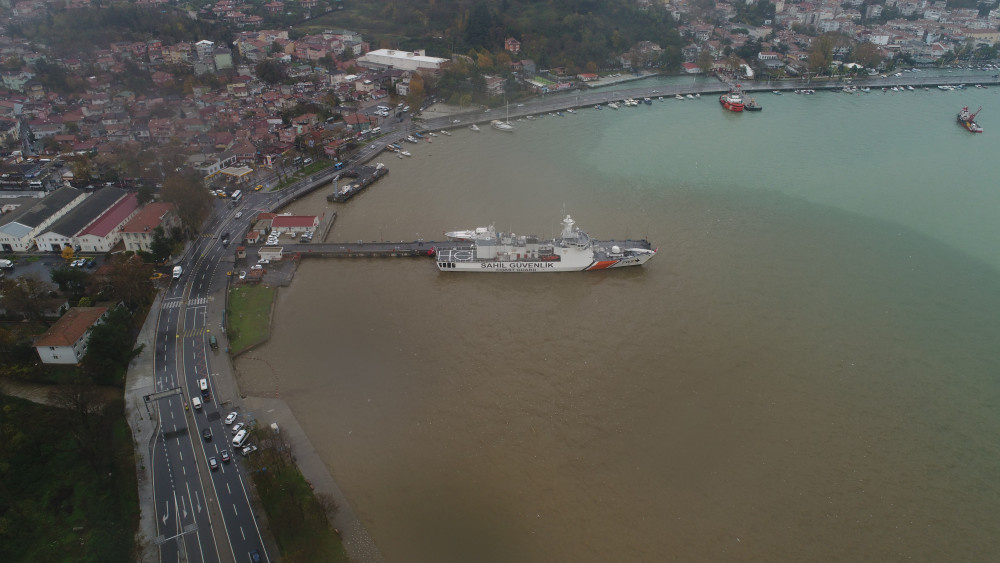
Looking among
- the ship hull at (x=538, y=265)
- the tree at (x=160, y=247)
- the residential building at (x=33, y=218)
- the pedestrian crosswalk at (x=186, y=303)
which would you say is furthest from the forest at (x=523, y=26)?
the pedestrian crosswalk at (x=186, y=303)

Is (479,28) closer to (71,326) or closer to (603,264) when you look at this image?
(603,264)

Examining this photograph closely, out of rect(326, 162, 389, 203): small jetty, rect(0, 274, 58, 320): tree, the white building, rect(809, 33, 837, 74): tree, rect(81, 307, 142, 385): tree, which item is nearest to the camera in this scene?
rect(81, 307, 142, 385): tree

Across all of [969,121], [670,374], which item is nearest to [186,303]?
[670,374]

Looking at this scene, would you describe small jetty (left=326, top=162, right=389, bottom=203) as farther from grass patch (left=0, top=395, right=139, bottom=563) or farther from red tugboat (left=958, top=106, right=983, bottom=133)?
red tugboat (left=958, top=106, right=983, bottom=133)

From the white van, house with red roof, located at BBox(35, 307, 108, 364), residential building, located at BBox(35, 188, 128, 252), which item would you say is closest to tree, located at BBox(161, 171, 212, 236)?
residential building, located at BBox(35, 188, 128, 252)

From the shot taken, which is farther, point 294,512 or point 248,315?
point 248,315

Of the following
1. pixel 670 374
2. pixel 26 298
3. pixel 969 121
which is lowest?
pixel 969 121
